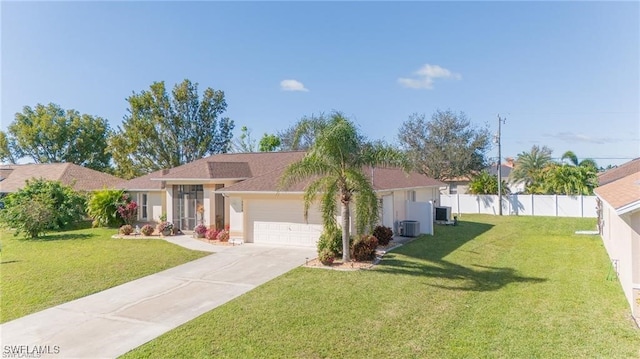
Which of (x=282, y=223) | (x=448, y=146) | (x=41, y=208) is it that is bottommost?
(x=282, y=223)

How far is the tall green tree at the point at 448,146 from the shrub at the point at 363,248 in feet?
91.2

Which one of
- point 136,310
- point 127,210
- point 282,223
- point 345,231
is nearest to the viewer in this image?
point 136,310

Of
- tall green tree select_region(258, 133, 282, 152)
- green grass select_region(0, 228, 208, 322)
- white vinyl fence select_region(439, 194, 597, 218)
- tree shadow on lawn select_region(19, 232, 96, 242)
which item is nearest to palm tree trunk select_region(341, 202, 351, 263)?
green grass select_region(0, 228, 208, 322)

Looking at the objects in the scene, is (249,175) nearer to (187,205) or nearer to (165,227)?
(187,205)

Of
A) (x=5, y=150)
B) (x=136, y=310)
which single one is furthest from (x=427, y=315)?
(x=5, y=150)

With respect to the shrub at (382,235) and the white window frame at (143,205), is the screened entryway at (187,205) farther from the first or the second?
the shrub at (382,235)

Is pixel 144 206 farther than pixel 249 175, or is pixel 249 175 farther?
pixel 144 206

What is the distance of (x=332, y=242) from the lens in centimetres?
1379

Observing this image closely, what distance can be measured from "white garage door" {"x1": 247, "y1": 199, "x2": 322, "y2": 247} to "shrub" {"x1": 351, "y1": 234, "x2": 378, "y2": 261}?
300cm

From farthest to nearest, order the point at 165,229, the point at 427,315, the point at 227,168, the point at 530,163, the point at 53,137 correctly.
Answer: the point at 53,137
the point at 530,163
the point at 227,168
the point at 165,229
the point at 427,315

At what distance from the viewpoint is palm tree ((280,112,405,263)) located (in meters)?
12.2

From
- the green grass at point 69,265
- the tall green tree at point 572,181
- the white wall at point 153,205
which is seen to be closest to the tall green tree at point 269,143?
the white wall at point 153,205

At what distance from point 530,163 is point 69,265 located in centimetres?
4168

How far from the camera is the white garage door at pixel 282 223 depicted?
16.5 m
